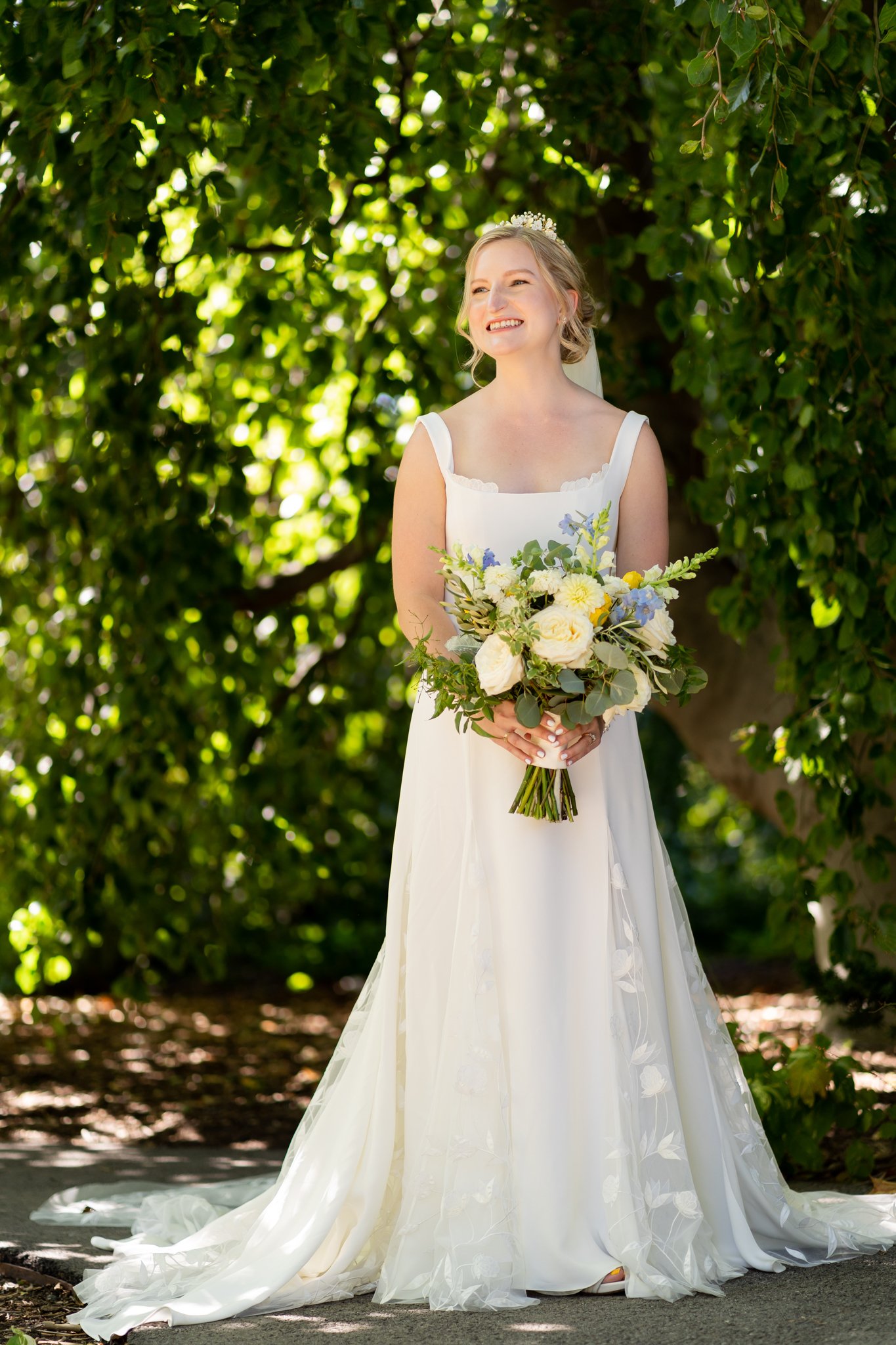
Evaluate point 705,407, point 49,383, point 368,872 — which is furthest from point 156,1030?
point 705,407

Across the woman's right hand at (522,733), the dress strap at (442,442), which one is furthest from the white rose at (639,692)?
the dress strap at (442,442)

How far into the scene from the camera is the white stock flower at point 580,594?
102 inches

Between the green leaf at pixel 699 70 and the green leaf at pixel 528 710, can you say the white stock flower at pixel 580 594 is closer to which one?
the green leaf at pixel 528 710

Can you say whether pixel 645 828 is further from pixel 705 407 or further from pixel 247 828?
pixel 247 828

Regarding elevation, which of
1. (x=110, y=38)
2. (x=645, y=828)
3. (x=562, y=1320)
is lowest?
(x=562, y=1320)

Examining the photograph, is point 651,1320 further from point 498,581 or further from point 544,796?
point 498,581

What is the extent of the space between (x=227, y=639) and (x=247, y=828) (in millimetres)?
705

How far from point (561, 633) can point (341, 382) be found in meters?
3.55

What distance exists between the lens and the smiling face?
3.00 meters

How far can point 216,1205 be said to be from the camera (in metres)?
3.50

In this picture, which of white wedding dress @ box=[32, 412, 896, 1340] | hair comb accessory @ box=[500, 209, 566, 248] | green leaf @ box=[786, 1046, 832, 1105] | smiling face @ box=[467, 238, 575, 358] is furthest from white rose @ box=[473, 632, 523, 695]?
green leaf @ box=[786, 1046, 832, 1105]

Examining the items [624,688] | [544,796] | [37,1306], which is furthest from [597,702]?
[37,1306]

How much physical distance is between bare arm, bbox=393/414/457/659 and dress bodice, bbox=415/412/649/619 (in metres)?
0.03

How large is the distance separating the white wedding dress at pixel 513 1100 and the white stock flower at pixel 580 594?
337mm
